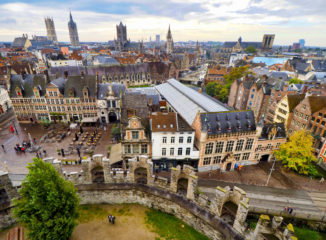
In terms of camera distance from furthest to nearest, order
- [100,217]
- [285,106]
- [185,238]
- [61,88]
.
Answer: [61,88] < [285,106] < [100,217] < [185,238]

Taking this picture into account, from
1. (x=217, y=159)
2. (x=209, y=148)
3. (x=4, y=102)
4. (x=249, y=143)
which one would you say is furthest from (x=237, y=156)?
(x=4, y=102)

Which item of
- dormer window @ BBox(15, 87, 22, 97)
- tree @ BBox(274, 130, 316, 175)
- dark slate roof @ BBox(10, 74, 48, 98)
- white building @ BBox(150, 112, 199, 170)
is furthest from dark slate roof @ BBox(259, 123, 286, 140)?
dormer window @ BBox(15, 87, 22, 97)

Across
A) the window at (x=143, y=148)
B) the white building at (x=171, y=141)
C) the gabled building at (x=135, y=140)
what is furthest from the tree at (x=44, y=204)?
the white building at (x=171, y=141)

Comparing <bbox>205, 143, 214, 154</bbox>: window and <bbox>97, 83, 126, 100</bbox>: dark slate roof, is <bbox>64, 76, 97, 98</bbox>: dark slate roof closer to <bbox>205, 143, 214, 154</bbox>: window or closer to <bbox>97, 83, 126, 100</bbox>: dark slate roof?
<bbox>97, 83, 126, 100</bbox>: dark slate roof

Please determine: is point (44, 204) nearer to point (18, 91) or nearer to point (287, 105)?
point (18, 91)

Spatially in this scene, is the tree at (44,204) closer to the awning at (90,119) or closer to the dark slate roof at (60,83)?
the awning at (90,119)

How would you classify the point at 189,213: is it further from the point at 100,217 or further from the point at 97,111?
the point at 97,111

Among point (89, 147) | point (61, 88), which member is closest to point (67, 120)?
point (61, 88)
